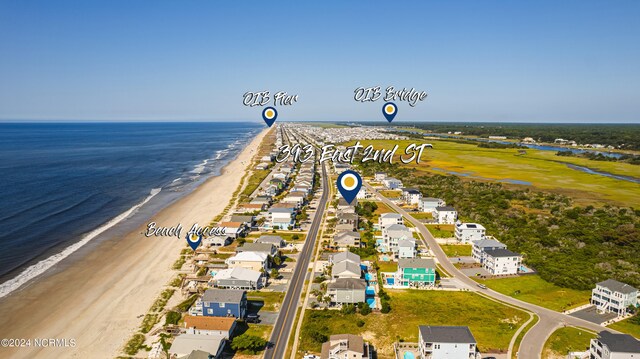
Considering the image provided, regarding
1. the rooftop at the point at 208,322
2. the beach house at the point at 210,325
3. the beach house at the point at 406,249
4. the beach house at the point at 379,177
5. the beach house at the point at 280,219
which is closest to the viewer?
the beach house at the point at 210,325

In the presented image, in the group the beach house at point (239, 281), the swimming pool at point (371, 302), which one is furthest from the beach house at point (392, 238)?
the beach house at point (239, 281)

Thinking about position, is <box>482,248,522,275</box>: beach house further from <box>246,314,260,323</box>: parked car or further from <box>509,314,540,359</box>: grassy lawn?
<box>246,314,260,323</box>: parked car

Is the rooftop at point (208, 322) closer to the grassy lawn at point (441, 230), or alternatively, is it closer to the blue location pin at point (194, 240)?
the blue location pin at point (194, 240)

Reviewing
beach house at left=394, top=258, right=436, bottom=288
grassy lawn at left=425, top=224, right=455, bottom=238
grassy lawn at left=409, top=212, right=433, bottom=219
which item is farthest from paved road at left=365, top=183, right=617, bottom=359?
grassy lawn at left=409, top=212, right=433, bottom=219

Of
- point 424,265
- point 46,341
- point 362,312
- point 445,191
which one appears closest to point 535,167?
point 445,191

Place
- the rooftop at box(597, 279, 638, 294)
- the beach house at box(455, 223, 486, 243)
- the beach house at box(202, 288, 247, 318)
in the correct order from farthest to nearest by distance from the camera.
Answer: the beach house at box(455, 223, 486, 243) → the rooftop at box(597, 279, 638, 294) → the beach house at box(202, 288, 247, 318)

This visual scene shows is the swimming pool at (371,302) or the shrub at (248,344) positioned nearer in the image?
the shrub at (248,344)
